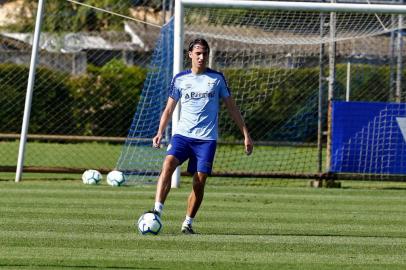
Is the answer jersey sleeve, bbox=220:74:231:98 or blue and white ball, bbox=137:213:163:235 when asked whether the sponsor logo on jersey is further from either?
blue and white ball, bbox=137:213:163:235

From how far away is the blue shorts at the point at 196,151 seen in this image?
40.0 ft

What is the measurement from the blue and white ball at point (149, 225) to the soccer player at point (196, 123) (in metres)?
0.48

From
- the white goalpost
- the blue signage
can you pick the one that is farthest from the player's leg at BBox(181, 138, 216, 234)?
the blue signage

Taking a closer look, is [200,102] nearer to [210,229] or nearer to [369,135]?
[210,229]

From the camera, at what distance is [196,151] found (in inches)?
483

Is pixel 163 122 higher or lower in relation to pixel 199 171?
higher

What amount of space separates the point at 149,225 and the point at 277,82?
13.1 m

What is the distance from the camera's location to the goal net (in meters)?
19.3

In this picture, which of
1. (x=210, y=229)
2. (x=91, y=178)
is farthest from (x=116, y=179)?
(x=210, y=229)

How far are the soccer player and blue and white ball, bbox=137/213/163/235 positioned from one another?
48 centimetres

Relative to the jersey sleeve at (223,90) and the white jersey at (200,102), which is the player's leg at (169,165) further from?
the jersey sleeve at (223,90)

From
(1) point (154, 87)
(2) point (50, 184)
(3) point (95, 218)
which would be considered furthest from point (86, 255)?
(1) point (154, 87)

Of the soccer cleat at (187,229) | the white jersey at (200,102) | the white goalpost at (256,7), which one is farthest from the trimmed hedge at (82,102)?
the soccer cleat at (187,229)

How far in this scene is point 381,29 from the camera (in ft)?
65.2
